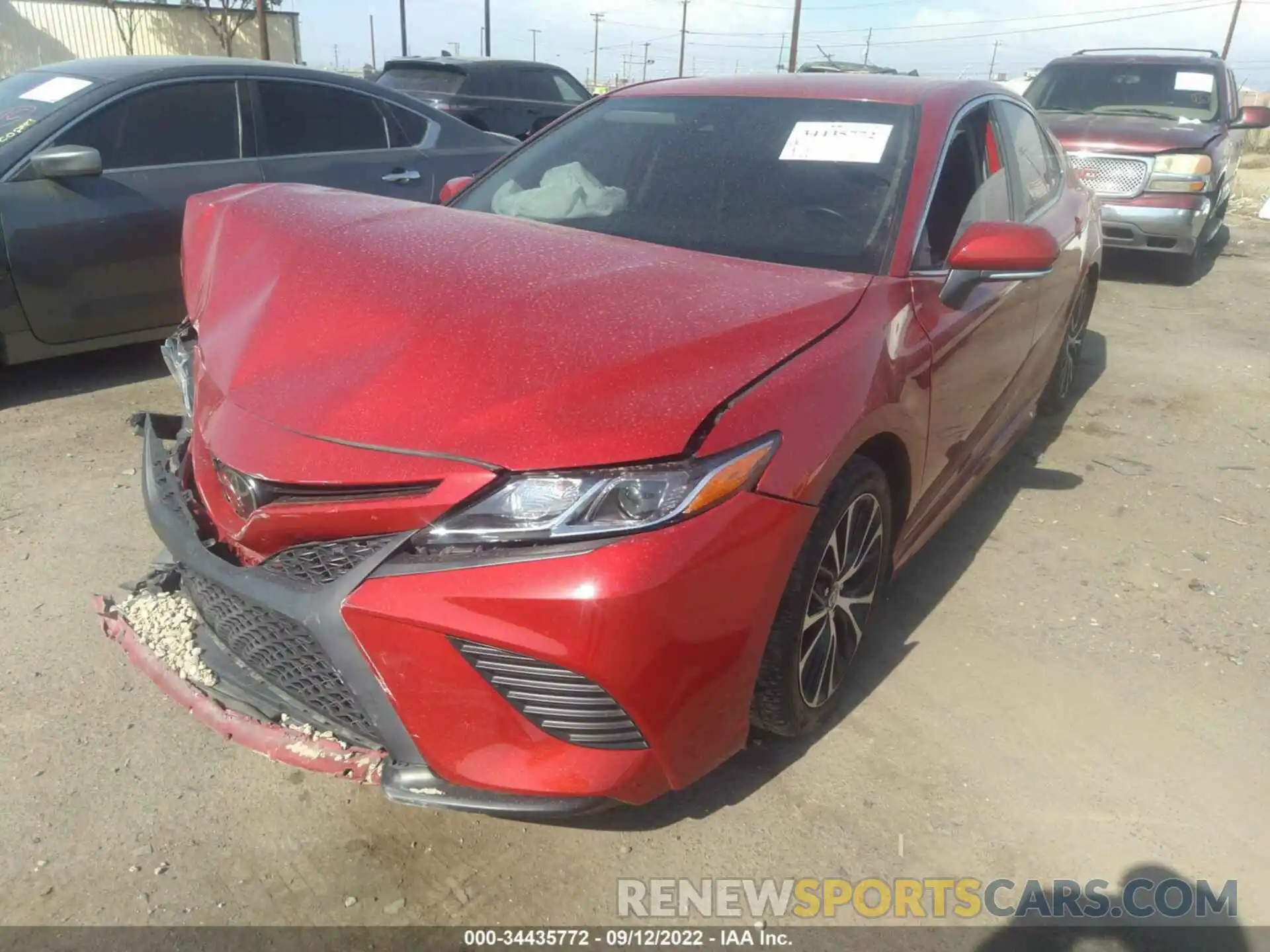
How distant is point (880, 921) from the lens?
2.01 meters

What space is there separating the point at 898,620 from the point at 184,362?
2182mm

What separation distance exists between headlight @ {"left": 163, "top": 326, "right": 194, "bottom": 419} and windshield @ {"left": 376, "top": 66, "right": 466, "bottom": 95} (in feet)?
29.4

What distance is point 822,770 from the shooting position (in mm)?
2393

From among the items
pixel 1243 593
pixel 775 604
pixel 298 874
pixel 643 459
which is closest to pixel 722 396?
pixel 643 459

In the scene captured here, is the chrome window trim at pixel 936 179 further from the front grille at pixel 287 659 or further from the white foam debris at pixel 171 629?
the white foam debris at pixel 171 629

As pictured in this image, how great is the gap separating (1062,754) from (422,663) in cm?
169

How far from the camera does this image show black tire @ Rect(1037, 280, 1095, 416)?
449 cm

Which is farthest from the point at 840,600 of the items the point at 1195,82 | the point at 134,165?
the point at 1195,82

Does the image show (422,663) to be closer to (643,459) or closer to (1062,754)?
(643,459)

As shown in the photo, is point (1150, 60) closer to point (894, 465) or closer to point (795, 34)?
point (894, 465)

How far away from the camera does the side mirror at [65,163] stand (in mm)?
4180

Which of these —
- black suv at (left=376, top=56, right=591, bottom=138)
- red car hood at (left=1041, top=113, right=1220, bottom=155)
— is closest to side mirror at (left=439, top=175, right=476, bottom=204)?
red car hood at (left=1041, top=113, right=1220, bottom=155)

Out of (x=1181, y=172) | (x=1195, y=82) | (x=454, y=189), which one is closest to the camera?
(x=454, y=189)

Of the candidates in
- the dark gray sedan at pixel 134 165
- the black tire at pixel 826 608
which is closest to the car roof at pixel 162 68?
the dark gray sedan at pixel 134 165
